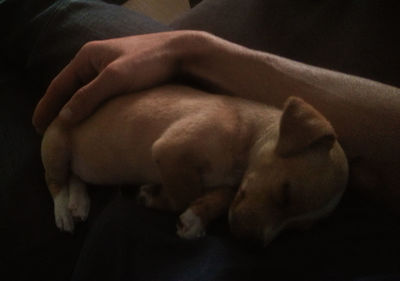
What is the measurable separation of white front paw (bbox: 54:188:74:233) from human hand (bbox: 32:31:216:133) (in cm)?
30

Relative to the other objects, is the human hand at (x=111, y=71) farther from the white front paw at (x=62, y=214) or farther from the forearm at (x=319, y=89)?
the white front paw at (x=62, y=214)

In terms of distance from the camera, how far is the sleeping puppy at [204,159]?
1.05 m

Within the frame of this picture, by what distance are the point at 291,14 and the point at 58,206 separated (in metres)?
1.36

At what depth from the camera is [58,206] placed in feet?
4.53

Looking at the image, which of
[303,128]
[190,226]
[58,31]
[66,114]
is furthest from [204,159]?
[58,31]

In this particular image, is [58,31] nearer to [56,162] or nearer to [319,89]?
[56,162]

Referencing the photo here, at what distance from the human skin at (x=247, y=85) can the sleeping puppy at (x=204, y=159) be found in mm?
63

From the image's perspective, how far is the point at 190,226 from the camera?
1.11 m

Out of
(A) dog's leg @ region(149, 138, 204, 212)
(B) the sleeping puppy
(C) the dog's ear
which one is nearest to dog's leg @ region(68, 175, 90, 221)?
(B) the sleeping puppy

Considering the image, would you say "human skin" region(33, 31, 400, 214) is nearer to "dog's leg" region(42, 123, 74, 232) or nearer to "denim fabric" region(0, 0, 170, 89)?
"dog's leg" region(42, 123, 74, 232)

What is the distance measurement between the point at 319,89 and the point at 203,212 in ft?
1.79

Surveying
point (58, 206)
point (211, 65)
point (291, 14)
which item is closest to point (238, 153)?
point (211, 65)

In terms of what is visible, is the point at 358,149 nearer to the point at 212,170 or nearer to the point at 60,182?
the point at 212,170

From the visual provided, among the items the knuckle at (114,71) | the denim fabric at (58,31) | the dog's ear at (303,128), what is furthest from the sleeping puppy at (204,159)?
the denim fabric at (58,31)
